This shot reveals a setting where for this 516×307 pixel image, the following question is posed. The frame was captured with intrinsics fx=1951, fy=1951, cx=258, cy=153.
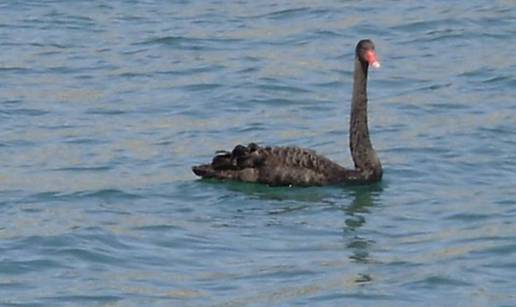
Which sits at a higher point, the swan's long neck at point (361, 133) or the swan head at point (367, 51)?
Result: the swan head at point (367, 51)

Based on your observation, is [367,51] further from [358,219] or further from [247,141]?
[358,219]

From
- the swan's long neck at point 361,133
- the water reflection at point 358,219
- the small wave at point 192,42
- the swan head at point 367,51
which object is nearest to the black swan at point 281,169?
the swan's long neck at point 361,133

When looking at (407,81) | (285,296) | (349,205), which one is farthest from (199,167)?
(407,81)

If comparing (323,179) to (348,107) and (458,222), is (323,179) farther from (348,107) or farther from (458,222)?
(348,107)

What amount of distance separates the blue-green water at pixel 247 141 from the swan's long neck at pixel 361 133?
18 cm

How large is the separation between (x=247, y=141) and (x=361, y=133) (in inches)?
58.7

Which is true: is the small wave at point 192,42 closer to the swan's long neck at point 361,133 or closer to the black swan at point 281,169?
the swan's long neck at point 361,133

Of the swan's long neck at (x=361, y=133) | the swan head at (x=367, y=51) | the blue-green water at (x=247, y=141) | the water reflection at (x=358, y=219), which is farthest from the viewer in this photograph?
the swan head at (x=367, y=51)

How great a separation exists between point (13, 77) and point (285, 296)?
840cm

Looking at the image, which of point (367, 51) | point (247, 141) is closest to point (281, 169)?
point (367, 51)

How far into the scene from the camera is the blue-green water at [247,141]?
10695mm

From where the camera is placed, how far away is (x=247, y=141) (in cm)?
1504

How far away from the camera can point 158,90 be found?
17.3 meters

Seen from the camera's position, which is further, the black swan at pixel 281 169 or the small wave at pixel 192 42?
the small wave at pixel 192 42
